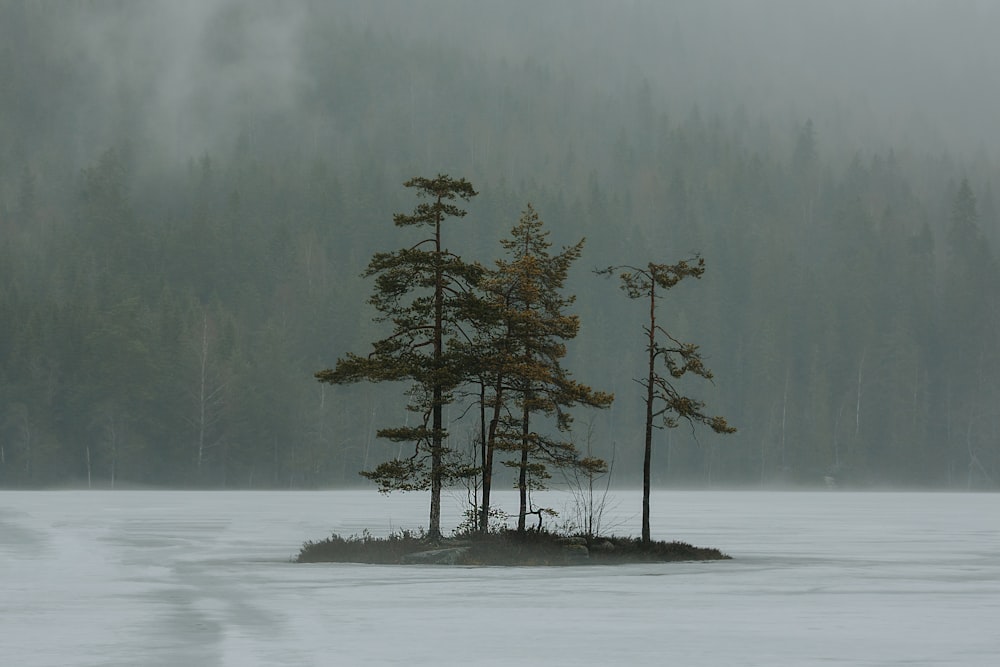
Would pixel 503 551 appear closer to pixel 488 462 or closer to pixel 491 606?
pixel 488 462

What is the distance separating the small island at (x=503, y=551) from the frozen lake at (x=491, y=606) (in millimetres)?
1480

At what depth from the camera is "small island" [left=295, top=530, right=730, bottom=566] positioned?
42031mm


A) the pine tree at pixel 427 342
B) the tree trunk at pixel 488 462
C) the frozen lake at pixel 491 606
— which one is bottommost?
the frozen lake at pixel 491 606

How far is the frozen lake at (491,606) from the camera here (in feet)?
70.2

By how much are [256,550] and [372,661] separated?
87.0 ft

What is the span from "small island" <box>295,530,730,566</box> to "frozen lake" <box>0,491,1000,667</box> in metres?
1.48

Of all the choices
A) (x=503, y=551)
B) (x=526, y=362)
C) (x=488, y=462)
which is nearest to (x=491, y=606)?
(x=503, y=551)

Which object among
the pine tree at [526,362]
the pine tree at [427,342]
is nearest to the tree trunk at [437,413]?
the pine tree at [427,342]

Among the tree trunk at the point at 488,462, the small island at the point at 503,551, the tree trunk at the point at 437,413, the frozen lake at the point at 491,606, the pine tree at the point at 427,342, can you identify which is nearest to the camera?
the frozen lake at the point at 491,606

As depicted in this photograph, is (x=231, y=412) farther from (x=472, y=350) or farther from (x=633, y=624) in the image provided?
(x=633, y=624)

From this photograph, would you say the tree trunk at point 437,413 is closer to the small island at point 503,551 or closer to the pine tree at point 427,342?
the pine tree at point 427,342

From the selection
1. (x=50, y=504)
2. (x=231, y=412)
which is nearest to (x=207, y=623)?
(x=50, y=504)

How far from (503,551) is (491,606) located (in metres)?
14.9

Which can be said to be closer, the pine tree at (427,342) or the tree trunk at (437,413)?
Result: the tree trunk at (437,413)
